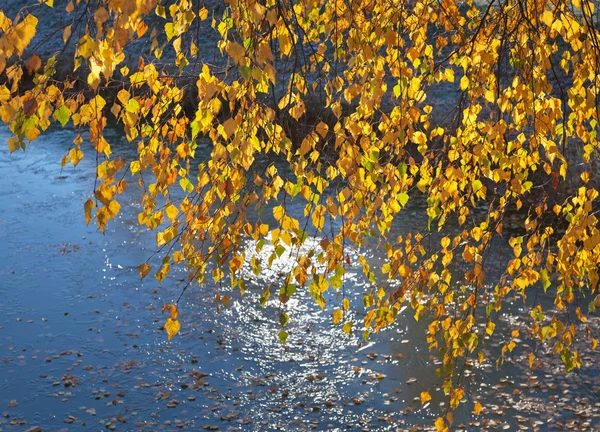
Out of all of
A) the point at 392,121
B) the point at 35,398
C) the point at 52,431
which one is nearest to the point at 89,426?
the point at 52,431

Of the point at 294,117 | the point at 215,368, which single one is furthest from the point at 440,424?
the point at 215,368

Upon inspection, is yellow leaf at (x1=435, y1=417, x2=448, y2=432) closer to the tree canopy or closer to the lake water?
the tree canopy

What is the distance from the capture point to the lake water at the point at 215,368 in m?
6.13

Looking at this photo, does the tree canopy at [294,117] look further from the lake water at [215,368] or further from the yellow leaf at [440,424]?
the lake water at [215,368]

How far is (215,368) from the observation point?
22.6 feet

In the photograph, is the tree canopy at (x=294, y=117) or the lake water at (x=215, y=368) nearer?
the tree canopy at (x=294, y=117)

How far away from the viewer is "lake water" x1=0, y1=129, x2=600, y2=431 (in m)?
6.13

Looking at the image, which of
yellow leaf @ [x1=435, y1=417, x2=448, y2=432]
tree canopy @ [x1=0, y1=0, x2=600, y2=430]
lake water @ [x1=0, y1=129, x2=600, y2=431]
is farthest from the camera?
lake water @ [x1=0, y1=129, x2=600, y2=431]

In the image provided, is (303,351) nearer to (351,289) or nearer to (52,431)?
(351,289)

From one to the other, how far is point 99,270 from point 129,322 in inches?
62.2

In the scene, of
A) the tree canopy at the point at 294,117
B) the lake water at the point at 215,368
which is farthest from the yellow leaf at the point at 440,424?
the lake water at the point at 215,368

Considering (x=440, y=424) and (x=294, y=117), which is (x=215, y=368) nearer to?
(x=440, y=424)

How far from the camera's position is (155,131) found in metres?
3.36

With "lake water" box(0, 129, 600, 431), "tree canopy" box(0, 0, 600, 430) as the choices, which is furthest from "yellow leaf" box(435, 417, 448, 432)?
"lake water" box(0, 129, 600, 431)
